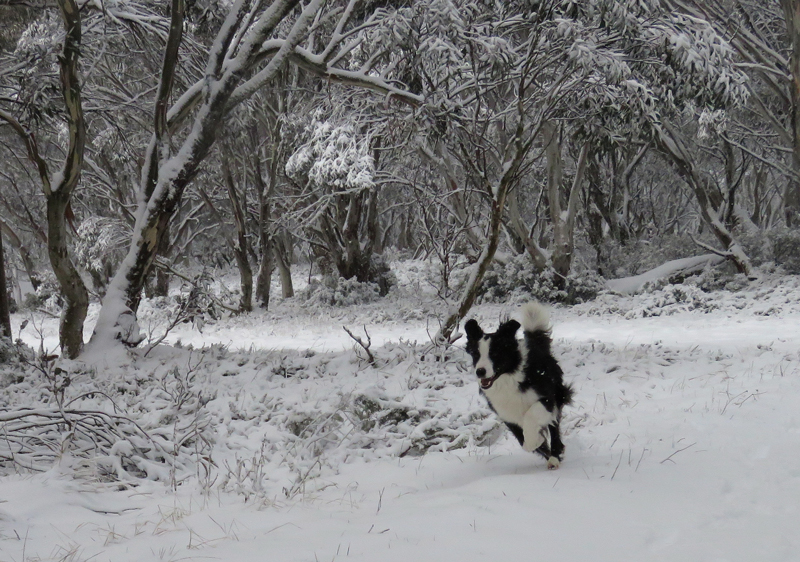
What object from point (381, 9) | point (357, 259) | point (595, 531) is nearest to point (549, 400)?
point (595, 531)

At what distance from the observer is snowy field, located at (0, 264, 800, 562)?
265 cm

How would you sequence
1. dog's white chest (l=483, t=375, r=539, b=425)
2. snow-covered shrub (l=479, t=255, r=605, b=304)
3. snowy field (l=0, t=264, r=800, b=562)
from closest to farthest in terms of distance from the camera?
1. snowy field (l=0, t=264, r=800, b=562)
2. dog's white chest (l=483, t=375, r=539, b=425)
3. snow-covered shrub (l=479, t=255, r=605, b=304)

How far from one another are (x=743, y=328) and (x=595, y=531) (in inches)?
365

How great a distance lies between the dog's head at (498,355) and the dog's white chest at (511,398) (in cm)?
7

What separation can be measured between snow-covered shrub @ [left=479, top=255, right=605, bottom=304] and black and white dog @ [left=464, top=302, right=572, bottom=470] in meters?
11.3

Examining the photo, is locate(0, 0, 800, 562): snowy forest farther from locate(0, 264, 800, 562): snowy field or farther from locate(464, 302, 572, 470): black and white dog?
locate(464, 302, 572, 470): black and white dog

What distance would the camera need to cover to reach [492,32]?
31.7 ft

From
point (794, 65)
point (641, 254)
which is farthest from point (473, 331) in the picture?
point (641, 254)

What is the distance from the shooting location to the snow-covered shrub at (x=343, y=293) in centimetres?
1862

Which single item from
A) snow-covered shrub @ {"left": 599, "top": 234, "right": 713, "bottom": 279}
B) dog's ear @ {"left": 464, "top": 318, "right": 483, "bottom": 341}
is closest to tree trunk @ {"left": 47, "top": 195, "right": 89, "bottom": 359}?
dog's ear @ {"left": 464, "top": 318, "right": 483, "bottom": 341}

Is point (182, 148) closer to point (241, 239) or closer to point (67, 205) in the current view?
point (67, 205)

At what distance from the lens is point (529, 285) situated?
53.4 feet

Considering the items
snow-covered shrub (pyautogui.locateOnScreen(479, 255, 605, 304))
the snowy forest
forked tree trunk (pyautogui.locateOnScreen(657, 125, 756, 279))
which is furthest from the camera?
snow-covered shrub (pyautogui.locateOnScreen(479, 255, 605, 304))

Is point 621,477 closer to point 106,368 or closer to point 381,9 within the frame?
point 106,368
